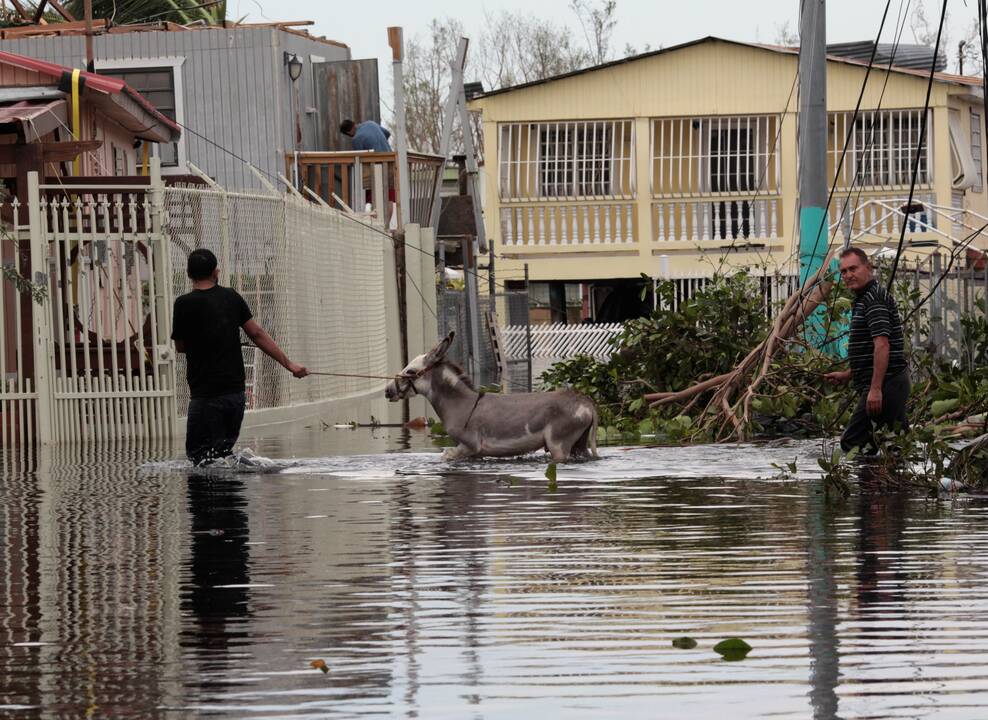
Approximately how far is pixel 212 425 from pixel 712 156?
3566 cm

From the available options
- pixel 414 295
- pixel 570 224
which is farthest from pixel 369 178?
pixel 570 224

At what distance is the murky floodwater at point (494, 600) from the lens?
6.03 meters

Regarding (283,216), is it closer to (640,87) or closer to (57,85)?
(57,85)

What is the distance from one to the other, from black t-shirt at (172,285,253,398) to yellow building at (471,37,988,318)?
33154 mm

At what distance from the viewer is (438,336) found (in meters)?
33.3

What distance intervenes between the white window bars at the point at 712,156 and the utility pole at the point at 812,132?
27992mm

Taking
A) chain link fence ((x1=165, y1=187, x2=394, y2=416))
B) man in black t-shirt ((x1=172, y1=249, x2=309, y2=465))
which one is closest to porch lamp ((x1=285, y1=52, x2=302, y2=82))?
chain link fence ((x1=165, y1=187, x2=394, y2=416))

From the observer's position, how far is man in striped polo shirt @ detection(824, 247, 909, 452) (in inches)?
526

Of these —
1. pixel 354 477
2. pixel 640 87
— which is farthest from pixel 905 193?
pixel 354 477

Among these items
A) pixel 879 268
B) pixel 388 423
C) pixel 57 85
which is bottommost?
pixel 388 423

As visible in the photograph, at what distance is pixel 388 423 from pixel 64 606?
13838 millimetres

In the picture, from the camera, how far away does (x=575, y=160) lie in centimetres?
4947

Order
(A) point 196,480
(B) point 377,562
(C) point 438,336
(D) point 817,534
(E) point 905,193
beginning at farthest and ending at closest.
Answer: (E) point 905,193 → (C) point 438,336 → (A) point 196,480 → (D) point 817,534 → (B) point 377,562

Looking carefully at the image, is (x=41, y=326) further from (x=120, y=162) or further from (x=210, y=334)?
(x=120, y=162)
